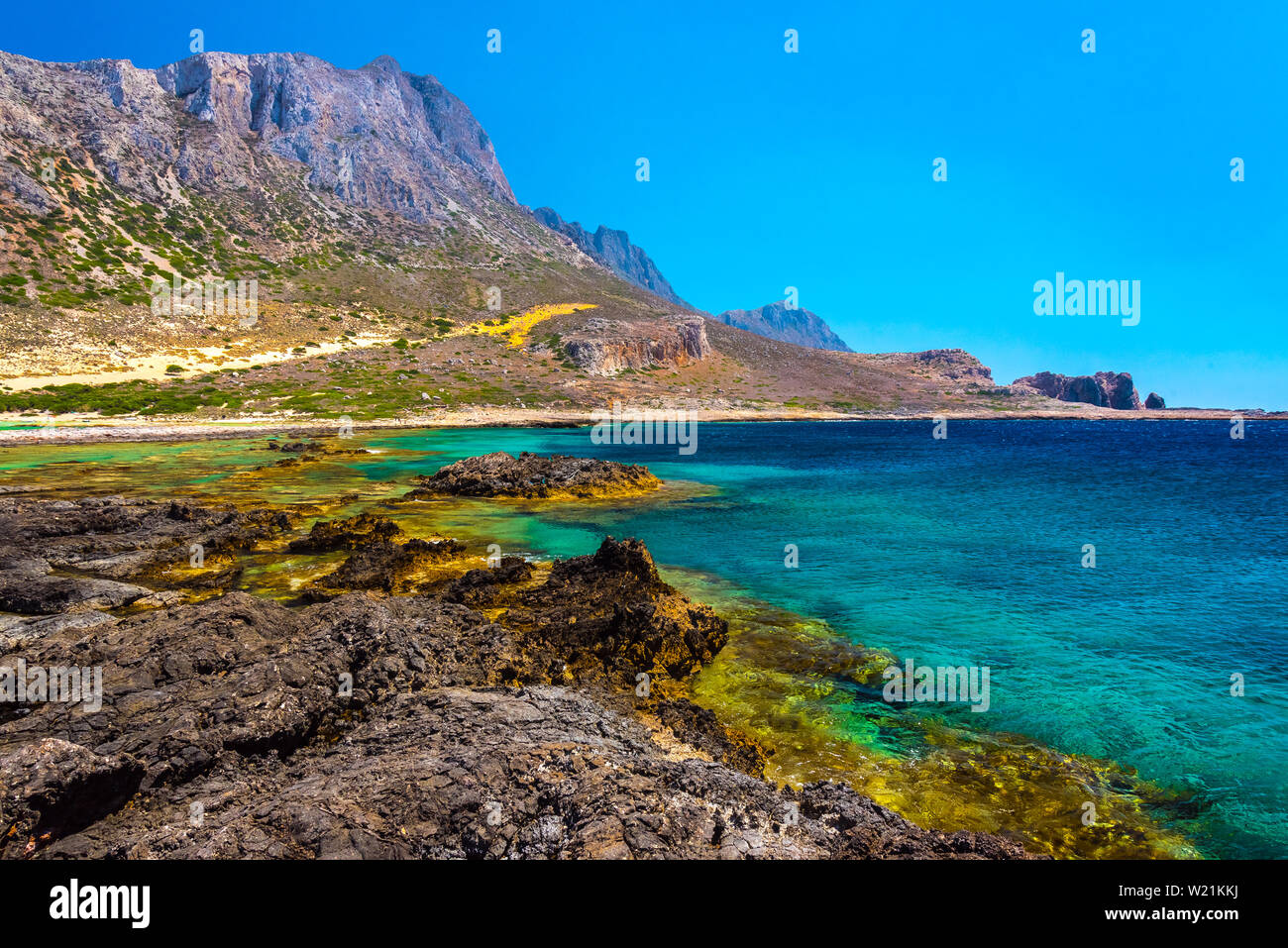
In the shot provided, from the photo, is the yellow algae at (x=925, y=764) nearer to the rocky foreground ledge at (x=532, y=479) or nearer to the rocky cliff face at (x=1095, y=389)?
the rocky foreground ledge at (x=532, y=479)

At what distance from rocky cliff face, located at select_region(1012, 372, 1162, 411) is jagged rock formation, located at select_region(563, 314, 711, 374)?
101427 mm

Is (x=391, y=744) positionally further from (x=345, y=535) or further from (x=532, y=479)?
(x=532, y=479)

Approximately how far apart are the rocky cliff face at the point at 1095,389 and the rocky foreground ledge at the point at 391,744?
197m

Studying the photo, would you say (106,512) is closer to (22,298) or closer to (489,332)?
(22,298)

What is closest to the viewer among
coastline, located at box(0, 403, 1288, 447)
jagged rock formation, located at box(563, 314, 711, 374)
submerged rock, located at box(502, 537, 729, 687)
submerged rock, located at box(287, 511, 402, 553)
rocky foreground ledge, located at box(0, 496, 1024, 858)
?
rocky foreground ledge, located at box(0, 496, 1024, 858)

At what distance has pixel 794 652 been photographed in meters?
13.5

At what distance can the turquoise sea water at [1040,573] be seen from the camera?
1030 cm

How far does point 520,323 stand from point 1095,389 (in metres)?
161

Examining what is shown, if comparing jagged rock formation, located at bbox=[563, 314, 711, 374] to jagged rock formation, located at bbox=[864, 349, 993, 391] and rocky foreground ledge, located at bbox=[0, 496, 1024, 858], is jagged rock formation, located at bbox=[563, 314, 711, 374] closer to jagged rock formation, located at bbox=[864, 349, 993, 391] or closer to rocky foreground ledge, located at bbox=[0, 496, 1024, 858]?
jagged rock formation, located at bbox=[864, 349, 993, 391]

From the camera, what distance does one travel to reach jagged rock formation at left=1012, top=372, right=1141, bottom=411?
180000 millimetres

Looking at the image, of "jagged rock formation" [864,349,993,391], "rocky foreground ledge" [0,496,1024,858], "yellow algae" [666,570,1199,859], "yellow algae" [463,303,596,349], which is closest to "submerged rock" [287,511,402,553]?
"rocky foreground ledge" [0,496,1024,858]

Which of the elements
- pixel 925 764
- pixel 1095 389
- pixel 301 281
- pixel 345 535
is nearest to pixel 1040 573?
pixel 925 764
